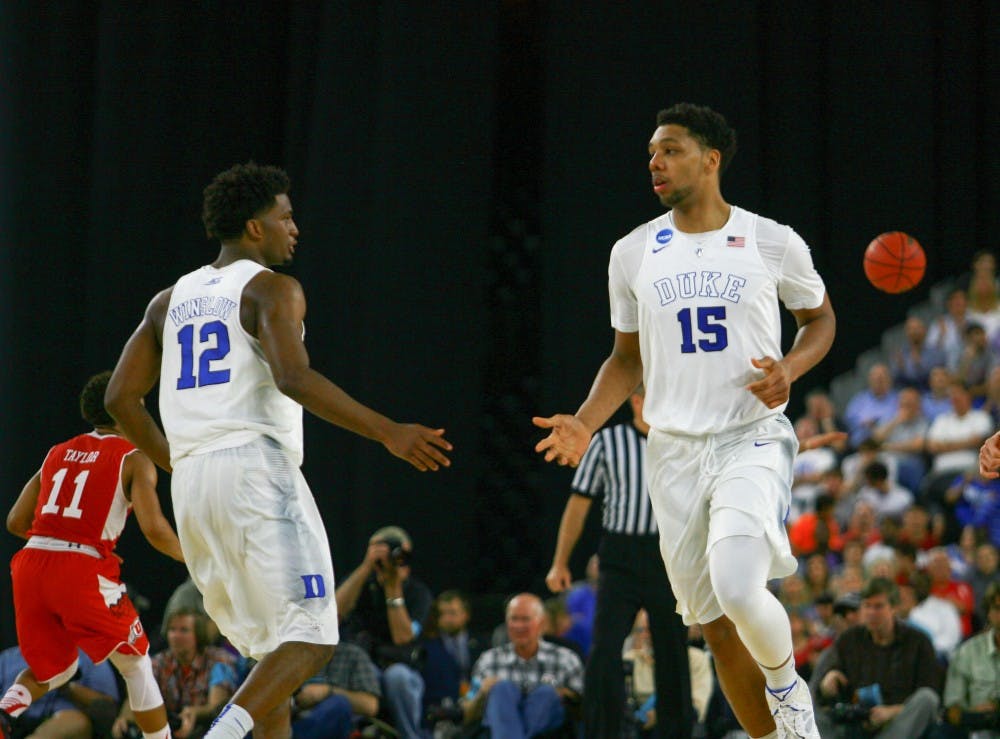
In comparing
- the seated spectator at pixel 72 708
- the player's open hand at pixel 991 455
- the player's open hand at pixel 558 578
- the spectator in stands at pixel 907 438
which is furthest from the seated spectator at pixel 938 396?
the player's open hand at pixel 991 455

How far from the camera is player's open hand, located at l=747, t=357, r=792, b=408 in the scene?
442 centimetres

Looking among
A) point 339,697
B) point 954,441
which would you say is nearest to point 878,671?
point 339,697

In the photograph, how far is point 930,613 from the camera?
971 centimetres

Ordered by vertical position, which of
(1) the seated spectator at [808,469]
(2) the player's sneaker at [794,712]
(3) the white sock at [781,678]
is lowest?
(1) the seated spectator at [808,469]

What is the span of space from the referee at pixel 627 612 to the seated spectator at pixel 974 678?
174 centimetres

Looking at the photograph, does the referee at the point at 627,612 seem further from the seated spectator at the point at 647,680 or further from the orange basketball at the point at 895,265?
the orange basketball at the point at 895,265

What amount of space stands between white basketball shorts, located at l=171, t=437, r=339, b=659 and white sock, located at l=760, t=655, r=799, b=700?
1.38 m

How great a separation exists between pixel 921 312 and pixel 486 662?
→ 726 cm

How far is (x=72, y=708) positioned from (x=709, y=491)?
5.14 m

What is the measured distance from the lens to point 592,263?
525 inches

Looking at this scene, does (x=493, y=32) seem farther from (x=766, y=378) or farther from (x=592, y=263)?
(x=766, y=378)

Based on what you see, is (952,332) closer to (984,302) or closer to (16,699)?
(984,302)

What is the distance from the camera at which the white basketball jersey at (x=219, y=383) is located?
15.0 ft

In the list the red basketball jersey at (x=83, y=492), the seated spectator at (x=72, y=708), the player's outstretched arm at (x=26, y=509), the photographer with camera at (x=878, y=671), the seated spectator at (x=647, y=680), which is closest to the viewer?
the red basketball jersey at (x=83, y=492)
